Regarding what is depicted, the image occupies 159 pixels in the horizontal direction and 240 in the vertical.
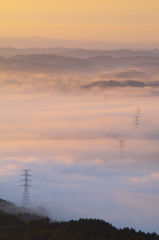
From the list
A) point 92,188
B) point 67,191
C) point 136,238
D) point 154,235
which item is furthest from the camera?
point 92,188

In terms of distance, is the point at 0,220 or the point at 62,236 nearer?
the point at 62,236

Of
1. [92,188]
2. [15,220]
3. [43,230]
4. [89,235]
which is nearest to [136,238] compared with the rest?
[89,235]

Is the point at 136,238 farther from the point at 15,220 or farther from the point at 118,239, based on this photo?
the point at 15,220

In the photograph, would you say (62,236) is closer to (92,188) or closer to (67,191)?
(67,191)

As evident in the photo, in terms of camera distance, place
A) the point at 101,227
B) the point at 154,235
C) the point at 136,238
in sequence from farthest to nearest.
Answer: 1. the point at 101,227
2. the point at 154,235
3. the point at 136,238

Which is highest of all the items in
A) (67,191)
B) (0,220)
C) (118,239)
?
(67,191)

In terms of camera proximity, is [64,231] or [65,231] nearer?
[64,231]

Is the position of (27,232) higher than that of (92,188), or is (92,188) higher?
(92,188)
